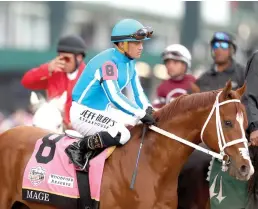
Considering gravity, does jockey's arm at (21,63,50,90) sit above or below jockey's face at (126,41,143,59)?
below

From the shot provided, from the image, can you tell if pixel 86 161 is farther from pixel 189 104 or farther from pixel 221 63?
pixel 221 63

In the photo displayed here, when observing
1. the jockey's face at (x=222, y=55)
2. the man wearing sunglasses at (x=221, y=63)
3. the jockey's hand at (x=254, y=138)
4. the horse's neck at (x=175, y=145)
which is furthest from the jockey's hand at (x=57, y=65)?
the jockey's hand at (x=254, y=138)

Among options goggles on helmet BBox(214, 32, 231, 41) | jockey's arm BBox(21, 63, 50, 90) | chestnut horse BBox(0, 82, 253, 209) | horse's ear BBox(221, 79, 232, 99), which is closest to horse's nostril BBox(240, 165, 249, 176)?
chestnut horse BBox(0, 82, 253, 209)

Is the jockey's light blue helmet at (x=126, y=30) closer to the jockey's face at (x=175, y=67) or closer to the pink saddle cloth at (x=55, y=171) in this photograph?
the pink saddle cloth at (x=55, y=171)

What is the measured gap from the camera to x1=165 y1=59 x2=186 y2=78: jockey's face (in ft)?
31.8

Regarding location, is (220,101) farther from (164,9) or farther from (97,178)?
(164,9)

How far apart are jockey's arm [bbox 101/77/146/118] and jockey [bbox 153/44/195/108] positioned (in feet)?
8.01

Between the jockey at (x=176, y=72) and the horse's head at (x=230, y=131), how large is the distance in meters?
2.65

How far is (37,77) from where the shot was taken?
31.5 feet

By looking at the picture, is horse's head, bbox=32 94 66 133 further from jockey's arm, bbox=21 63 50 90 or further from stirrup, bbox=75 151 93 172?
stirrup, bbox=75 151 93 172

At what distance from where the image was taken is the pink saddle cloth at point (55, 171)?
7.36 meters

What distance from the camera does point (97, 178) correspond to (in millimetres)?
7320

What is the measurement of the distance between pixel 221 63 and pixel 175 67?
25.9 inches

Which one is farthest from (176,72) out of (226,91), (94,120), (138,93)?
(226,91)
